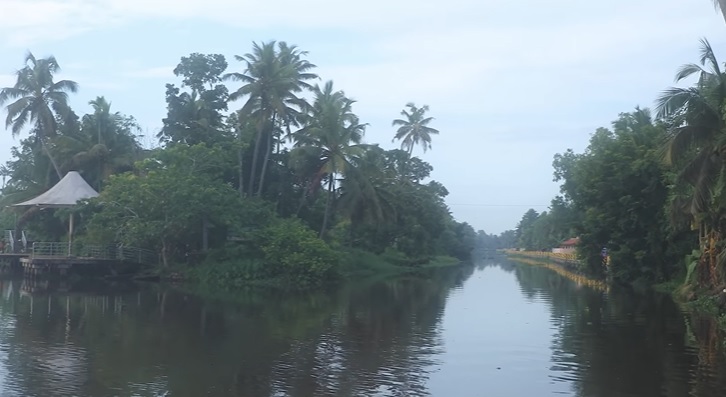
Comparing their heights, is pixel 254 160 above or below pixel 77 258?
above

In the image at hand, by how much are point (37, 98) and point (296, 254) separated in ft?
70.0

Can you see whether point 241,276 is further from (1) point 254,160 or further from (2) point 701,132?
(2) point 701,132

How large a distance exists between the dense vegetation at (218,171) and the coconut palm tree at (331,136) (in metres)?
0.08

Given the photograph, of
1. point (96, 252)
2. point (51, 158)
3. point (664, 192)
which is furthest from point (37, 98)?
point (664, 192)

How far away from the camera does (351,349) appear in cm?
1612

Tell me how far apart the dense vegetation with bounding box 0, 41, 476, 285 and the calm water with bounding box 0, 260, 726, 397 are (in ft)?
31.1

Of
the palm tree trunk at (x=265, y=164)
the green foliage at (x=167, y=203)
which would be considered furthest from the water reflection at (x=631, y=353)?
the palm tree trunk at (x=265, y=164)

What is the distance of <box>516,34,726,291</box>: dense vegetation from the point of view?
71.1ft

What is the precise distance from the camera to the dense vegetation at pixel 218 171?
123 feet

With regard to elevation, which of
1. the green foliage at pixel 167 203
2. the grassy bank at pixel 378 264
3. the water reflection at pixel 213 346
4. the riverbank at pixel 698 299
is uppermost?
the green foliage at pixel 167 203

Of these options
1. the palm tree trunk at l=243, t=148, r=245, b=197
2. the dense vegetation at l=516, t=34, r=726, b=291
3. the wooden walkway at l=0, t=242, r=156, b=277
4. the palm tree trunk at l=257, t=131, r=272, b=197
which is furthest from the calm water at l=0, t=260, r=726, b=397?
the palm tree trunk at l=257, t=131, r=272, b=197

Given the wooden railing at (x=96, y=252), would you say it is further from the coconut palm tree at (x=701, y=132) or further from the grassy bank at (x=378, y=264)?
the coconut palm tree at (x=701, y=132)

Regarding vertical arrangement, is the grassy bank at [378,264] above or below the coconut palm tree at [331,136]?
below

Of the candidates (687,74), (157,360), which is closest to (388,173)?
(687,74)
